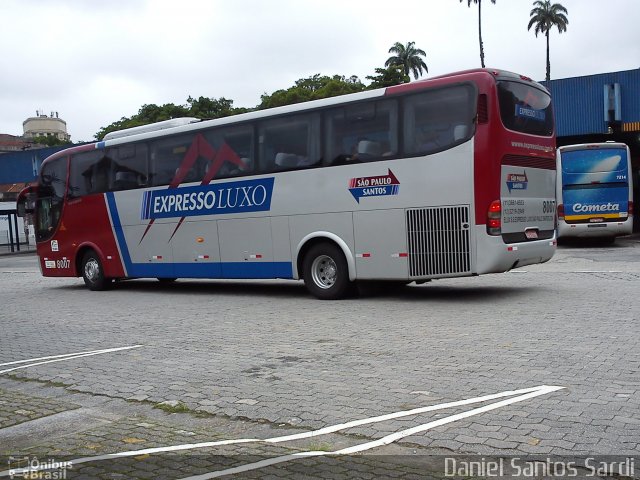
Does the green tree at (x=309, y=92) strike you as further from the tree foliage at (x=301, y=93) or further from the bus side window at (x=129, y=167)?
the bus side window at (x=129, y=167)

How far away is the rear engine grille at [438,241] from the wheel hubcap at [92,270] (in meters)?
8.99

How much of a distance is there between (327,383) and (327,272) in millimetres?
6744

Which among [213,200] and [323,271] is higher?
[213,200]

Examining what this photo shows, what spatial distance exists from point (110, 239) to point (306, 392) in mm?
11938

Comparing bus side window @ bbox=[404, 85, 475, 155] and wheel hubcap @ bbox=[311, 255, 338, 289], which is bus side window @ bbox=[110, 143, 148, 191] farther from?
bus side window @ bbox=[404, 85, 475, 155]

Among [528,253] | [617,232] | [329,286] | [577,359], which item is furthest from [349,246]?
[617,232]

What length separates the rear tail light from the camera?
11.0 metres

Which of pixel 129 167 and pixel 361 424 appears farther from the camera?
pixel 129 167

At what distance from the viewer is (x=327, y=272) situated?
43.0ft

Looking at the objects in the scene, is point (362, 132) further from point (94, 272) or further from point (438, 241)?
point (94, 272)

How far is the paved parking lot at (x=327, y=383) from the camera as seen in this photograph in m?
4.62

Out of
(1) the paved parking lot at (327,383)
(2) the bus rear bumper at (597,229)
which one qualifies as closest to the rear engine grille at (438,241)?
(1) the paved parking lot at (327,383)

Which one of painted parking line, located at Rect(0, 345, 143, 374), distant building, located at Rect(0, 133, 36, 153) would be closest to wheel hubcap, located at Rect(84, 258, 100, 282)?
painted parking line, located at Rect(0, 345, 143, 374)

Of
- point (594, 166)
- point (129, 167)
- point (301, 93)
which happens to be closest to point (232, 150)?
point (129, 167)
